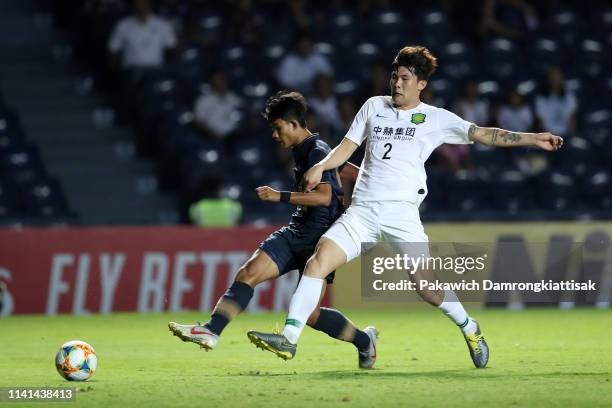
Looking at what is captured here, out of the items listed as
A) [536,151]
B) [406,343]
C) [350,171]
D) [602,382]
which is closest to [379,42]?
[536,151]

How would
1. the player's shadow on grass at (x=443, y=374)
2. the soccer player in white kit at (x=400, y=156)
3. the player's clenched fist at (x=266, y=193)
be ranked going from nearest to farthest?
the player's clenched fist at (x=266, y=193) < the player's shadow on grass at (x=443, y=374) < the soccer player in white kit at (x=400, y=156)

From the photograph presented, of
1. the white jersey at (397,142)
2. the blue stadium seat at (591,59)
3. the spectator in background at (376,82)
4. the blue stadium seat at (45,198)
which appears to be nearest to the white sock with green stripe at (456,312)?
the white jersey at (397,142)

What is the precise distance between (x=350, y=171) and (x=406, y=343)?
2.78 meters

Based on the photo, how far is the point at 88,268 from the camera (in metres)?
15.8

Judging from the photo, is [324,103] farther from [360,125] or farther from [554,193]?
[360,125]

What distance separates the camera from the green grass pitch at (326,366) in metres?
7.67

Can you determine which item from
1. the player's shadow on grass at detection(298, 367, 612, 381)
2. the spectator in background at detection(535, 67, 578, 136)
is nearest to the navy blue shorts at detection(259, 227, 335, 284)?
the player's shadow on grass at detection(298, 367, 612, 381)

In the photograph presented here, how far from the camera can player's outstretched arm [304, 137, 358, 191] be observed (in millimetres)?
8836

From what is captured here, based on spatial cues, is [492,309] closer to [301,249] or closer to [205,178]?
[205,178]

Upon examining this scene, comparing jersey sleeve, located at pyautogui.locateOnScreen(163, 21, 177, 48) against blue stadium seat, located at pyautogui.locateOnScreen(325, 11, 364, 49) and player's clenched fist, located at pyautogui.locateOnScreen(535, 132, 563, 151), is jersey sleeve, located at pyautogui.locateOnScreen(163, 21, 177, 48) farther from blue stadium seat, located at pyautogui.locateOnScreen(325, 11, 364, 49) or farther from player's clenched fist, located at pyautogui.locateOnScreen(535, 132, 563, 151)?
player's clenched fist, located at pyautogui.locateOnScreen(535, 132, 563, 151)

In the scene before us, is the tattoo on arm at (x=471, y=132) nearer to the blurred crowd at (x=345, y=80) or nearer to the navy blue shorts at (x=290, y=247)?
the navy blue shorts at (x=290, y=247)

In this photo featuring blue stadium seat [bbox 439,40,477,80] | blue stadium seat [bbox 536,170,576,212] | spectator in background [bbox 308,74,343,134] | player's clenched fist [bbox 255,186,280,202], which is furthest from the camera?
blue stadium seat [bbox 439,40,477,80]

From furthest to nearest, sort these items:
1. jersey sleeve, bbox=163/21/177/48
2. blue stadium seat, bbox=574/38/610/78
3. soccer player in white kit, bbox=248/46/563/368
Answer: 1. blue stadium seat, bbox=574/38/610/78
2. jersey sleeve, bbox=163/21/177/48
3. soccer player in white kit, bbox=248/46/563/368

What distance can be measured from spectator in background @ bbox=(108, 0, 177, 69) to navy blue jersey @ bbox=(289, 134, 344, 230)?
958 cm
